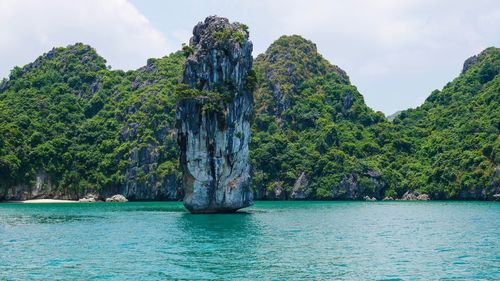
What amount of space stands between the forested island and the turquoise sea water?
52281mm

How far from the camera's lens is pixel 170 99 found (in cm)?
13338

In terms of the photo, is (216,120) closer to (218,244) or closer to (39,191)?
(218,244)

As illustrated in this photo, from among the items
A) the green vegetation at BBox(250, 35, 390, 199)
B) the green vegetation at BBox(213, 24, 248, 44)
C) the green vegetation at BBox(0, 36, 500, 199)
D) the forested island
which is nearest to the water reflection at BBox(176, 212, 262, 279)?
Answer: the green vegetation at BBox(213, 24, 248, 44)

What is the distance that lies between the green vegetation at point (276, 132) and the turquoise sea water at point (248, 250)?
2084 inches

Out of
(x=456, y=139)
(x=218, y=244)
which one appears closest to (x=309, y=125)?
(x=456, y=139)

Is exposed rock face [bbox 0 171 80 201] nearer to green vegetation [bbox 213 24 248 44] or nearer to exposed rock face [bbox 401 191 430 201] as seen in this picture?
green vegetation [bbox 213 24 248 44]

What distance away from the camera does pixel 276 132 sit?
145m

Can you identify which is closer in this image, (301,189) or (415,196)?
(415,196)

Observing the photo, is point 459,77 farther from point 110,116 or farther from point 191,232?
point 191,232

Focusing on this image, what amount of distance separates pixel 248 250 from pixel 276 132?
107603 millimetres

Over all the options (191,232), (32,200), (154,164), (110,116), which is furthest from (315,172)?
(191,232)

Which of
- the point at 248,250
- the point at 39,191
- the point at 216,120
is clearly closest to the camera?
the point at 248,250

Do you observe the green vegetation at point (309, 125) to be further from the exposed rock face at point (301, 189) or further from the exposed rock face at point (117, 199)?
the exposed rock face at point (117, 199)

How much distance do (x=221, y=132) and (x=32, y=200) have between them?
59347 mm
